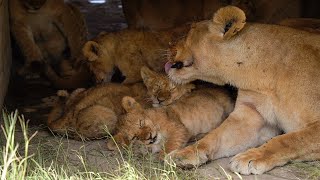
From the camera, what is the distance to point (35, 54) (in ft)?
19.3

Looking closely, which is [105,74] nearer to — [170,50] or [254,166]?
[170,50]

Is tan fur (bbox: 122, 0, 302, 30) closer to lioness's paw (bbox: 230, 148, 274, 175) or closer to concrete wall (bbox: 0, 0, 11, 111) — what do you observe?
concrete wall (bbox: 0, 0, 11, 111)

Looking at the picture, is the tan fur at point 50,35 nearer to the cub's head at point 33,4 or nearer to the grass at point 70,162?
the cub's head at point 33,4

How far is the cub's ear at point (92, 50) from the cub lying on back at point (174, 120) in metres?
0.92

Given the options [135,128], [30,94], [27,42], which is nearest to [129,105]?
[135,128]

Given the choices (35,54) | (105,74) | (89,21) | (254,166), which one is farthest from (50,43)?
(254,166)

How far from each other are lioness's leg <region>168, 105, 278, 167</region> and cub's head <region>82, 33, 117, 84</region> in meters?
1.28

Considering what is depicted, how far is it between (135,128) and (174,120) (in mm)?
270

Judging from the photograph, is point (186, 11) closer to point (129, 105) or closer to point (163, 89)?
point (163, 89)

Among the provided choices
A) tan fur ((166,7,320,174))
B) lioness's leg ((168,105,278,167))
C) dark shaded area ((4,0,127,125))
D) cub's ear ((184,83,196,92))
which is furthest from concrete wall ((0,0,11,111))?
lioness's leg ((168,105,278,167))

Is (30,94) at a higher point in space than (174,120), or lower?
lower

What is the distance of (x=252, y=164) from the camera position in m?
3.44

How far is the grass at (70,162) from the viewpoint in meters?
3.08

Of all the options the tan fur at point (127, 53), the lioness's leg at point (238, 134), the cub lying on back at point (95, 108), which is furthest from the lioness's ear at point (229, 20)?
the tan fur at point (127, 53)
